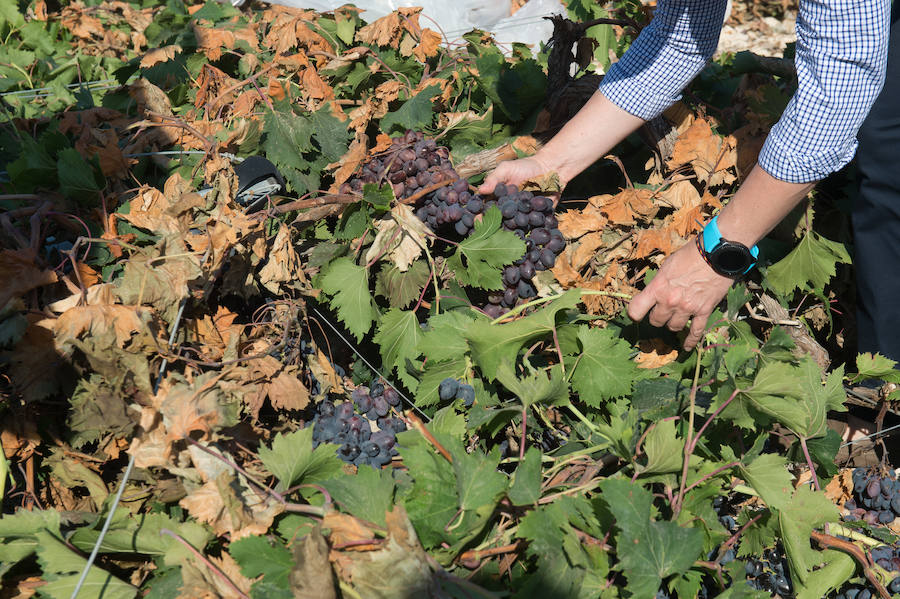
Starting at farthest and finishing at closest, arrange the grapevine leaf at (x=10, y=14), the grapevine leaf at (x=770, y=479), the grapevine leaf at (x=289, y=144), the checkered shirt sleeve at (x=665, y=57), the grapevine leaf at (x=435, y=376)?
the grapevine leaf at (x=10, y=14) < the grapevine leaf at (x=289, y=144) < the checkered shirt sleeve at (x=665, y=57) < the grapevine leaf at (x=435, y=376) < the grapevine leaf at (x=770, y=479)

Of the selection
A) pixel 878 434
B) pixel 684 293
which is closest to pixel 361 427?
pixel 684 293

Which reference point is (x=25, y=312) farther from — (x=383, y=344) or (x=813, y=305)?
(x=813, y=305)

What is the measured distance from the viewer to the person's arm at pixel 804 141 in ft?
4.70

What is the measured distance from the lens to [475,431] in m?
1.65

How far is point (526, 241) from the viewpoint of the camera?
6.07ft

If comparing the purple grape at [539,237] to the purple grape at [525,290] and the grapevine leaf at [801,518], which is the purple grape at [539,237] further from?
the grapevine leaf at [801,518]

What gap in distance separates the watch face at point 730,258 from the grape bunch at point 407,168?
78cm

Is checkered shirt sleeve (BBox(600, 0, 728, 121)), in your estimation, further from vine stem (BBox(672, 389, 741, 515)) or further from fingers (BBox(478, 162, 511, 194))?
vine stem (BBox(672, 389, 741, 515))

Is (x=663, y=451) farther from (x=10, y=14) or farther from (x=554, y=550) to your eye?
(x=10, y=14)

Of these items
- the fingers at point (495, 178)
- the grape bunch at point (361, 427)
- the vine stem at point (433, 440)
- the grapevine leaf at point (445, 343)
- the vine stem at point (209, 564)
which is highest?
the fingers at point (495, 178)

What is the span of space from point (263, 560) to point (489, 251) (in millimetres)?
985

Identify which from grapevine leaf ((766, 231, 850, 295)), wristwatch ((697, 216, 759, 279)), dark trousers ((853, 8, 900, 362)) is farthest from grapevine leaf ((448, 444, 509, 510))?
dark trousers ((853, 8, 900, 362))

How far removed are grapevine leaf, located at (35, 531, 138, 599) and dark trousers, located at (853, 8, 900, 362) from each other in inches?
86.9

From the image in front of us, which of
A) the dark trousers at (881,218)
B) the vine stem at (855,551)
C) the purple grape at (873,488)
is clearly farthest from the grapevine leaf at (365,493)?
the dark trousers at (881,218)
